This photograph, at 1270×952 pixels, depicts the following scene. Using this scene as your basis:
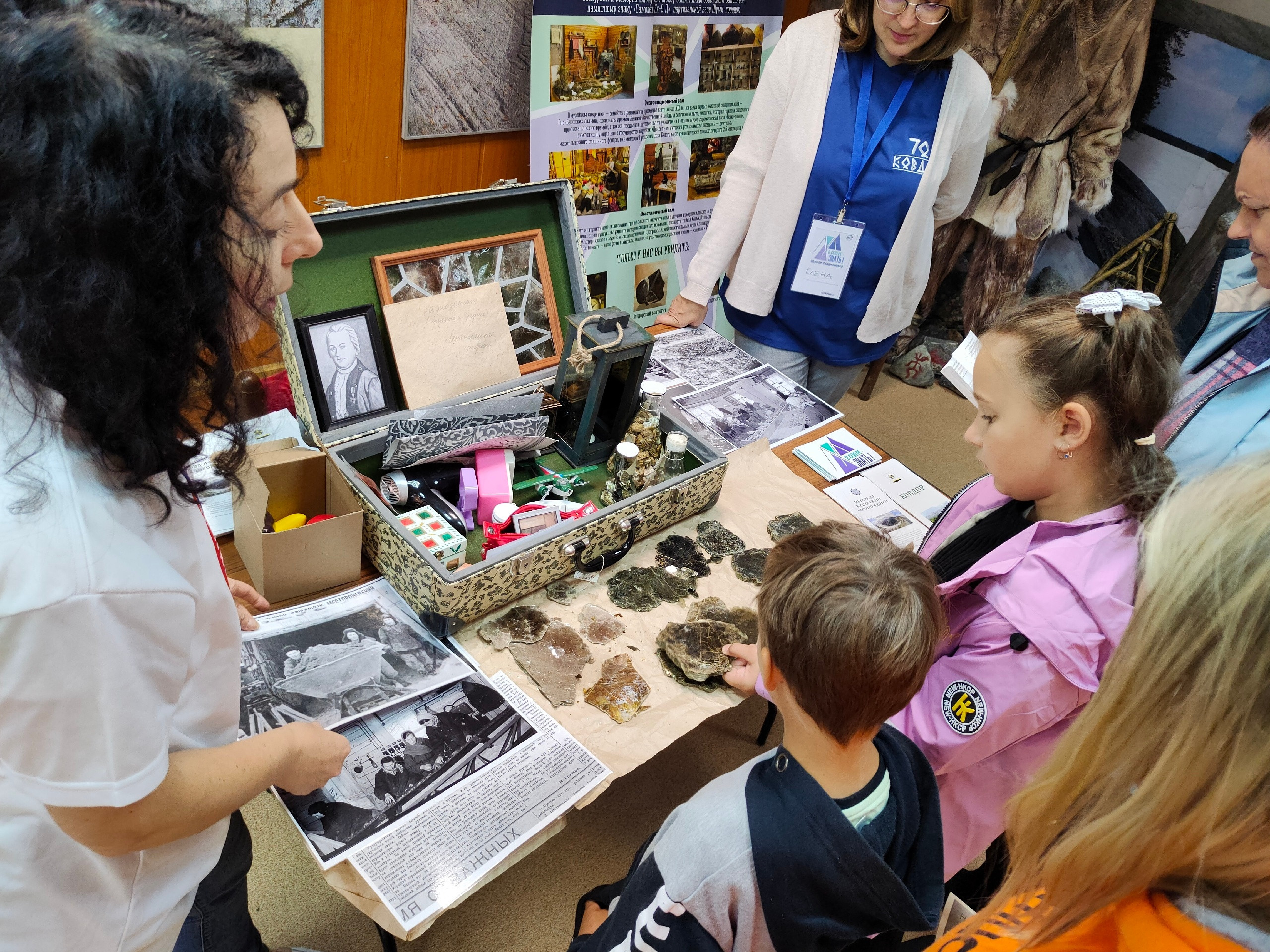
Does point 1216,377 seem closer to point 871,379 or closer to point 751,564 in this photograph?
point 751,564

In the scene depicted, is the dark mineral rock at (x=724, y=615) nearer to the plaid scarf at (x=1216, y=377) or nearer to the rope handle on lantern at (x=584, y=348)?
the rope handle on lantern at (x=584, y=348)

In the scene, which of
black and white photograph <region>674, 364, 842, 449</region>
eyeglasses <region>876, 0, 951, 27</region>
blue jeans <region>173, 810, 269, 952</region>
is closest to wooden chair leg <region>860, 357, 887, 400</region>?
black and white photograph <region>674, 364, 842, 449</region>

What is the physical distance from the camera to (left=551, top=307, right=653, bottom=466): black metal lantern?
1762mm

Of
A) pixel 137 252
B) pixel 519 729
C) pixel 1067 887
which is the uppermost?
pixel 137 252

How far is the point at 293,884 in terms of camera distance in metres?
1.86

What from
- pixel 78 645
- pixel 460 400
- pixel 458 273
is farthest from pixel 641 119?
pixel 78 645

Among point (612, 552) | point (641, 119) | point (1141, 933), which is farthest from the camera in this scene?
point (641, 119)

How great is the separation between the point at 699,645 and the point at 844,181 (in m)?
1.40

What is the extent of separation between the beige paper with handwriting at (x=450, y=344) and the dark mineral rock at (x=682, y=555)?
55 cm

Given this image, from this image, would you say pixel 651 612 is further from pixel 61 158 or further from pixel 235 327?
pixel 61 158

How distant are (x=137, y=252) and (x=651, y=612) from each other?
1.12m

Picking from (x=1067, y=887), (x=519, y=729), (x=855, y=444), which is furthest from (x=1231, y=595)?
(x=855, y=444)

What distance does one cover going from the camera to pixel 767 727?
7.71ft

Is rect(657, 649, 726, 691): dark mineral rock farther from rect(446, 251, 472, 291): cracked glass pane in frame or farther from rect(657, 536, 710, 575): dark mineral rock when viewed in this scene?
rect(446, 251, 472, 291): cracked glass pane in frame
